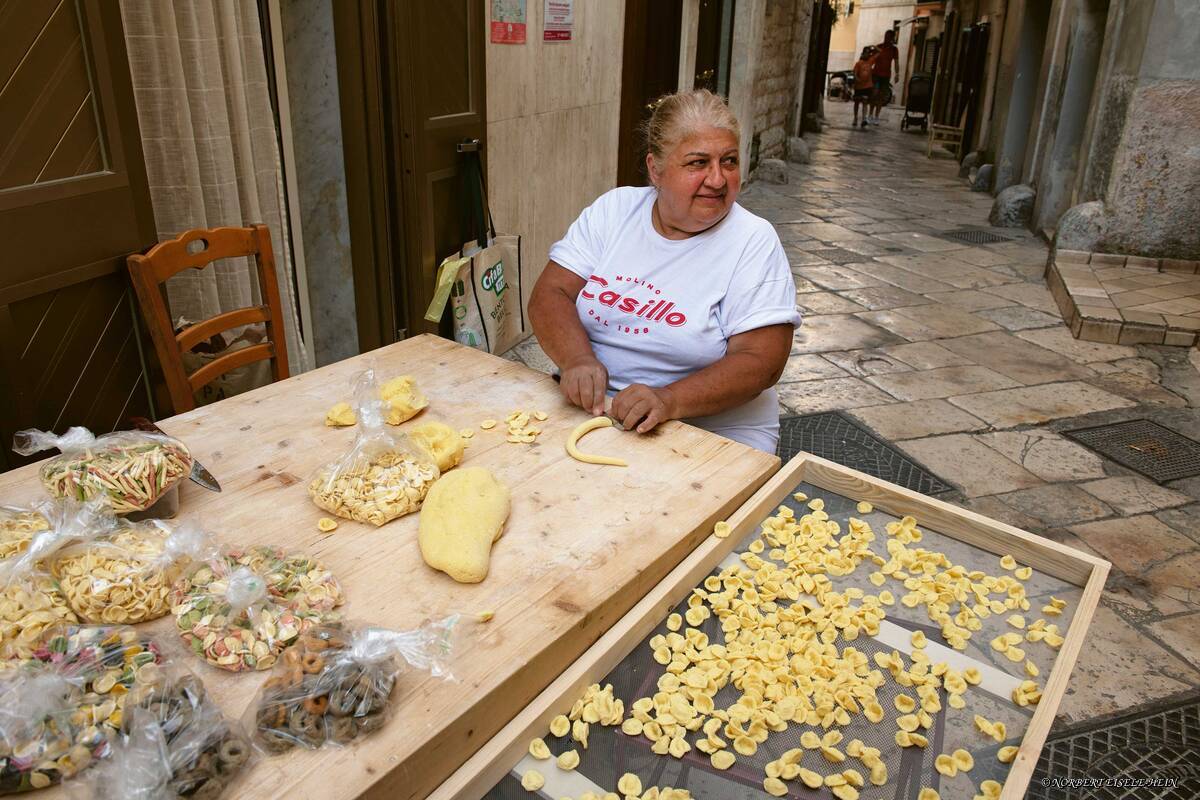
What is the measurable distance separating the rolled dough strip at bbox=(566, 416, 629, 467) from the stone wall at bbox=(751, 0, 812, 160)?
10.1 meters

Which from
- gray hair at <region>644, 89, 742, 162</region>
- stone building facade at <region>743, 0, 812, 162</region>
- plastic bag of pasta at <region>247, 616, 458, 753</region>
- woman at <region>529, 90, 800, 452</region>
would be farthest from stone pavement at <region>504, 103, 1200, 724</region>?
stone building facade at <region>743, 0, 812, 162</region>

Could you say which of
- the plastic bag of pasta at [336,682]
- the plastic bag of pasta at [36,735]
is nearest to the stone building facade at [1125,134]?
the plastic bag of pasta at [336,682]

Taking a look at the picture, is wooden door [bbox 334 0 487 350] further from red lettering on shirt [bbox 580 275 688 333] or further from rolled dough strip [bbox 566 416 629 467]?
rolled dough strip [bbox 566 416 629 467]

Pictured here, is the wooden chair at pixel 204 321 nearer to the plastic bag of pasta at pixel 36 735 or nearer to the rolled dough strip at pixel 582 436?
the rolled dough strip at pixel 582 436

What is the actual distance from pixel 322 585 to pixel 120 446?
0.49m

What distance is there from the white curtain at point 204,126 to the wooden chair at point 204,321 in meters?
0.35

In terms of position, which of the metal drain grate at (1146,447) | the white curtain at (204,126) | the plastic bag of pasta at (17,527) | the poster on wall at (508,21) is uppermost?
the poster on wall at (508,21)

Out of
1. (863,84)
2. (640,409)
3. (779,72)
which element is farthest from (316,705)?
(863,84)

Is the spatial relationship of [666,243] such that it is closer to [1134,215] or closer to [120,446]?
[120,446]

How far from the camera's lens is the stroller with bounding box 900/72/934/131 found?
19766 mm

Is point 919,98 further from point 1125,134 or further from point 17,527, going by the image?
point 17,527

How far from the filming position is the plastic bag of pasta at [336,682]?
1041 millimetres

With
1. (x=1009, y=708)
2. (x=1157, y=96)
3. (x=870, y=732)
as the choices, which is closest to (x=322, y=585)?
(x=870, y=732)

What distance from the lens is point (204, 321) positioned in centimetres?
256
